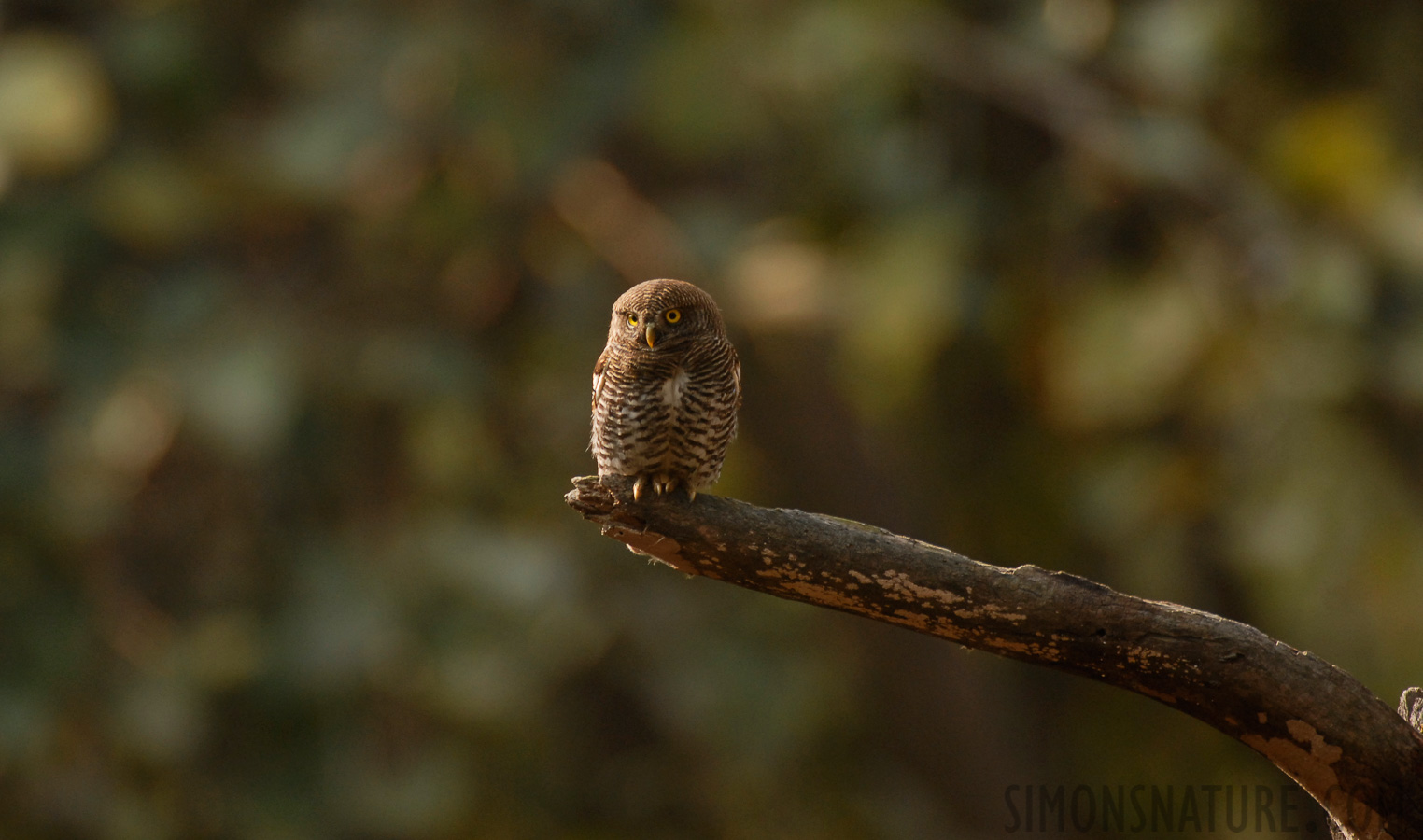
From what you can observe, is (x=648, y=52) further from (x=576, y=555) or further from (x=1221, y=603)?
(x=1221, y=603)

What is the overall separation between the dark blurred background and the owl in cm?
382

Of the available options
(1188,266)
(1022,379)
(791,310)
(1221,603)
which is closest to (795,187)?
(791,310)

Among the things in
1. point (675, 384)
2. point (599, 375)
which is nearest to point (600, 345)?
point (599, 375)

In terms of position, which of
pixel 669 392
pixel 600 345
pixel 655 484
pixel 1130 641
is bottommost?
pixel 1130 641

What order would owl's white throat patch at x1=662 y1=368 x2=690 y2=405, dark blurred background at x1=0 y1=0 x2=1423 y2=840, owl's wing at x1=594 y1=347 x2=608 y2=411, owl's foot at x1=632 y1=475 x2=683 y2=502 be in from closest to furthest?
1. owl's foot at x1=632 y1=475 x2=683 y2=502
2. owl's white throat patch at x1=662 y1=368 x2=690 y2=405
3. owl's wing at x1=594 y1=347 x2=608 y2=411
4. dark blurred background at x1=0 y1=0 x2=1423 y2=840

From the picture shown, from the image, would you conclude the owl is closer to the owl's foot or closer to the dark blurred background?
the owl's foot

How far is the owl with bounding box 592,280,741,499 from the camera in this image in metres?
3.26

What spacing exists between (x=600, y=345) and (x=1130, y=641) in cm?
643

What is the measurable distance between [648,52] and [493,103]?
942 mm

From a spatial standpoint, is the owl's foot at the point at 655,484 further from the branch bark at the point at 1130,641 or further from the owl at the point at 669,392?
the branch bark at the point at 1130,641

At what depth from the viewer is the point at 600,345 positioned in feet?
28.8

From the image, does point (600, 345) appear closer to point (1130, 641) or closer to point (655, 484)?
point (655, 484)

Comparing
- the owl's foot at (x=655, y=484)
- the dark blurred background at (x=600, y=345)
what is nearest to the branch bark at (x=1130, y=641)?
the owl's foot at (x=655, y=484)

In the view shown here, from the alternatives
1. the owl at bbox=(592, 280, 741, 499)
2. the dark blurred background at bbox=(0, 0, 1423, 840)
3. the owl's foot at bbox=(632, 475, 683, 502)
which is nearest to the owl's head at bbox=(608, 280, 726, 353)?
the owl at bbox=(592, 280, 741, 499)
